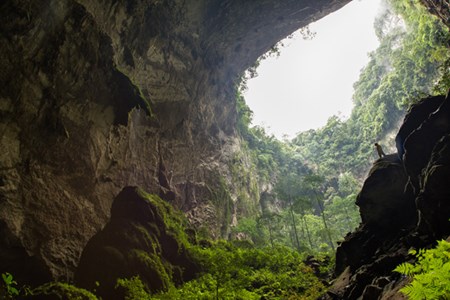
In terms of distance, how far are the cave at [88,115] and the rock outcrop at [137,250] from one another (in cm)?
58

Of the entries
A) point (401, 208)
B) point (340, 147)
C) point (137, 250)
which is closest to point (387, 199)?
point (401, 208)

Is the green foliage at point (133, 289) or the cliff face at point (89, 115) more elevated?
the cliff face at point (89, 115)

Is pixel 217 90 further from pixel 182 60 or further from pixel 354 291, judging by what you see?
pixel 354 291

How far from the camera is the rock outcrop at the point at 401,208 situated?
10000 mm

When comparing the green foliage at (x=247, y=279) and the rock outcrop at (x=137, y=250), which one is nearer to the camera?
the green foliage at (x=247, y=279)

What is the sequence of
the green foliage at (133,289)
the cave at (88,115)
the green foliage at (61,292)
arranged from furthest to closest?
the cave at (88,115), the green foliage at (133,289), the green foliage at (61,292)

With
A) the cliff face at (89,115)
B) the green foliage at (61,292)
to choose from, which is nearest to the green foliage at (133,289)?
the green foliage at (61,292)

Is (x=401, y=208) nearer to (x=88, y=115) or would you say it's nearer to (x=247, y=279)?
(x=247, y=279)

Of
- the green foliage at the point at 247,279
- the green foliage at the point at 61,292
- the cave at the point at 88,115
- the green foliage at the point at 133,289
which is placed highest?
the cave at the point at 88,115

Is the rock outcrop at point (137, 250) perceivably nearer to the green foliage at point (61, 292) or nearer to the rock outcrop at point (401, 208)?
the green foliage at point (61, 292)

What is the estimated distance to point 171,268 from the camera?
14.6 m

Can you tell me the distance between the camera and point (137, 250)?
13570 millimetres

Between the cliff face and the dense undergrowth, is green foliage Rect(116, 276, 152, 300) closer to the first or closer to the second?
the dense undergrowth

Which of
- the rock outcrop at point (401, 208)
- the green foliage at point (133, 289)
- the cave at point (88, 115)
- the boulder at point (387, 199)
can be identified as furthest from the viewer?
the boulder at point (387, 199)
